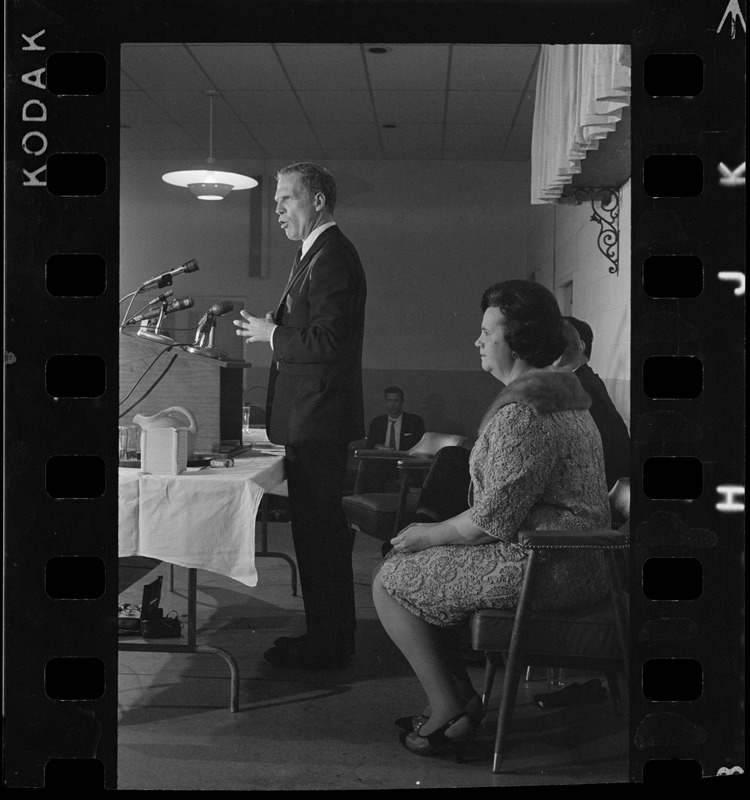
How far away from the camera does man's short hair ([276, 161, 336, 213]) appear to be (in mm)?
2676

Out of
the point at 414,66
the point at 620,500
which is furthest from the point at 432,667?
the point at 414,66

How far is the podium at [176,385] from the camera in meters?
2.83

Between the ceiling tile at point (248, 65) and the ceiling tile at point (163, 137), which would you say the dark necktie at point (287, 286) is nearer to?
the ceiling tile at point (163, 137)

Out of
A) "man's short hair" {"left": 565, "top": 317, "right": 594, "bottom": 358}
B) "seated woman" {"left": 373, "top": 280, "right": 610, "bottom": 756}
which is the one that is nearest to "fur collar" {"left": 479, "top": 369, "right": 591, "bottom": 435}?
"seated woman" {"left": 373, "top": 280, "right": 610, "bottom": 756}

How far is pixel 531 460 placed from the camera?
2.18 m

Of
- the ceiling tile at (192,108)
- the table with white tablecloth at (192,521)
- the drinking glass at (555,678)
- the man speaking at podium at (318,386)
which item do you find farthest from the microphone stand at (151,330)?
the drinking glass at (555,678)

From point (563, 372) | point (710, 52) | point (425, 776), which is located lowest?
point (425, 776)

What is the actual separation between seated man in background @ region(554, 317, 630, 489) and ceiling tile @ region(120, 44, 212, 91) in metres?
1.27

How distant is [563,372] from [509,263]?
0.68 metres

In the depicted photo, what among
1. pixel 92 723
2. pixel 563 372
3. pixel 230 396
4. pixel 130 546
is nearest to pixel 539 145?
pixel 563 372

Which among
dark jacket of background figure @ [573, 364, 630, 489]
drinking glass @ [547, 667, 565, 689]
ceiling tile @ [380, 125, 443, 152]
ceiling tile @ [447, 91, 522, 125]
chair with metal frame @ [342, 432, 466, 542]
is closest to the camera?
dark jacket of background figure @ [573, 364, 630, 489]

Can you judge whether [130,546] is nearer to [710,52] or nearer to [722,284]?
[722,284]

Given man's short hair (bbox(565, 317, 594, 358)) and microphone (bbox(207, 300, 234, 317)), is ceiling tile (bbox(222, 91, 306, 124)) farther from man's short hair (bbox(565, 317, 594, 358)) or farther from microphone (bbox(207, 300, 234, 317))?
man's short hair (bbox(565, 317, 594, 358))

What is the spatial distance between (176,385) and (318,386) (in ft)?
1.80
